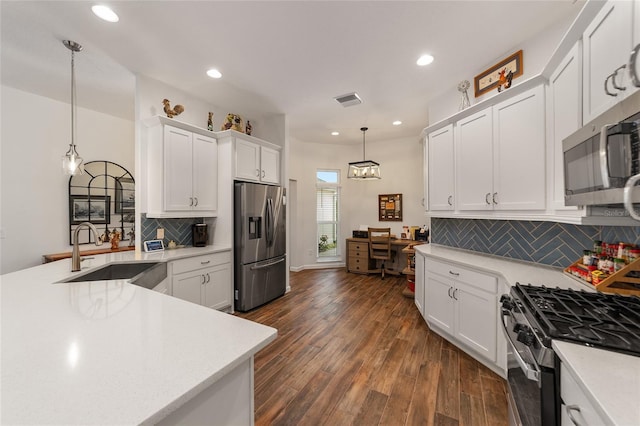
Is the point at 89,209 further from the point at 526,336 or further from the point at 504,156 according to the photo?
the point at 504,156

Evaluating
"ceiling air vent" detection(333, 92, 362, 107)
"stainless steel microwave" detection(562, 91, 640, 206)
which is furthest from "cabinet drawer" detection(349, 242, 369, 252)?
"stainless steel microwave" detection(562, 91, 640, 206)

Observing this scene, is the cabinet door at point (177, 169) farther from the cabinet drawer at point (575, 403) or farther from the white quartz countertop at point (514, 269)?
the cabinet drawer at point (575, 403)

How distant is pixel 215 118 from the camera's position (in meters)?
3.76

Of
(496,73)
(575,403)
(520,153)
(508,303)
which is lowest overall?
(575,403)

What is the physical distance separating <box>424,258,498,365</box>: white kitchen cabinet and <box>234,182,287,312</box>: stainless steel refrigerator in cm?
211

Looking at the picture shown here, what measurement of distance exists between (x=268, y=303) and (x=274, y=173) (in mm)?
2005

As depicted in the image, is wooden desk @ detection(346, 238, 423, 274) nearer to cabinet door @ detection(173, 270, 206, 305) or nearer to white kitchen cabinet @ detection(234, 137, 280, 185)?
white kitchen cabinet @ detection(234, 137, 280, 185)

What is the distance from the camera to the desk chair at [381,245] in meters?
5.02

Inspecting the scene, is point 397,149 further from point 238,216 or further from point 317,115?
point 238,216

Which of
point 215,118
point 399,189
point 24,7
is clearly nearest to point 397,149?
point 399,189

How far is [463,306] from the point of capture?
2305mm

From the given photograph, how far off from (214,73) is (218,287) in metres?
2.56

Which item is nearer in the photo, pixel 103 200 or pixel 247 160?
pixel 247 160

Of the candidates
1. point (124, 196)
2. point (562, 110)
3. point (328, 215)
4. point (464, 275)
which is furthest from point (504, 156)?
point (124, 196)
